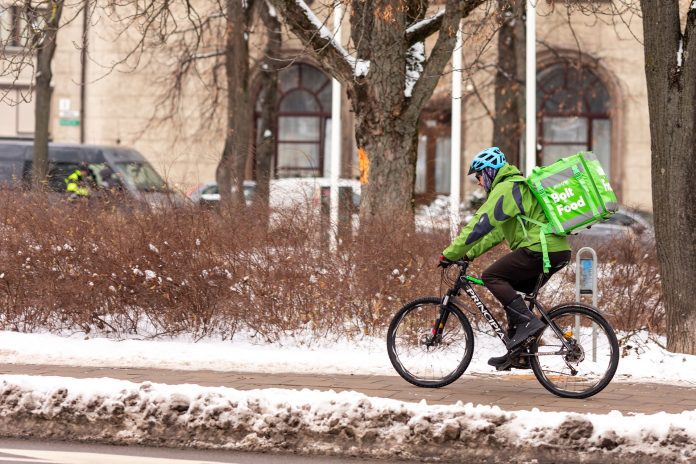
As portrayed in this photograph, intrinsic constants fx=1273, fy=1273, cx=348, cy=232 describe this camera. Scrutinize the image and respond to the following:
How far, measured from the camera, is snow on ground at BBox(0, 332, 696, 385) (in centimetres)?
1036

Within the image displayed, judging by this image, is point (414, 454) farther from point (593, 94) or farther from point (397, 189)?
point (593, 94)

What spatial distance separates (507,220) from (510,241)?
23 cm

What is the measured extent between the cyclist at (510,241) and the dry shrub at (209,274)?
2.50 meters

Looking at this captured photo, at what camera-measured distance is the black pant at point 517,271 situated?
8852 millimetres

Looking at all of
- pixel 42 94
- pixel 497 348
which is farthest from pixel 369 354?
pixel 42 94

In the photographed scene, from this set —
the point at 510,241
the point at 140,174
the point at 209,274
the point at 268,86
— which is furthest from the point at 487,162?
the point at 268,86

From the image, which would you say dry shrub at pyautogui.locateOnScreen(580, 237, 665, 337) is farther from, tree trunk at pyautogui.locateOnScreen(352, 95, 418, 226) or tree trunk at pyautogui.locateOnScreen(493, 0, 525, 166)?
tree trunk at pyautogui.locateOnScreen(493, 0, 525, 166)

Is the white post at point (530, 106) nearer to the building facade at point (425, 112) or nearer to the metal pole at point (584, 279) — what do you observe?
the metal pole at point (584, 279)

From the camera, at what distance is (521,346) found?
29.5 ft

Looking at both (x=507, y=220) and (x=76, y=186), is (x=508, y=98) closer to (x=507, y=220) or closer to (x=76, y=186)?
(x=76, y=186)

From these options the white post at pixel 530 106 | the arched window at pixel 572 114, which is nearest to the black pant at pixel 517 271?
the white post at pixel 530 106

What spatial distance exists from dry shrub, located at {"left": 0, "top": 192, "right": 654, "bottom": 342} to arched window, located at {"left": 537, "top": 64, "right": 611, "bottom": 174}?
70.5ft

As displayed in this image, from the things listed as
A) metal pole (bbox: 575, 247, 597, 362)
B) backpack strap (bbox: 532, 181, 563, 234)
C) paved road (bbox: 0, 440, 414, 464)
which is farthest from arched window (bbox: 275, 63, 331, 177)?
paved road (bbox: 0, 440, 414, 464)

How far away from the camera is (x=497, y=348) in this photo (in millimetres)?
11305
